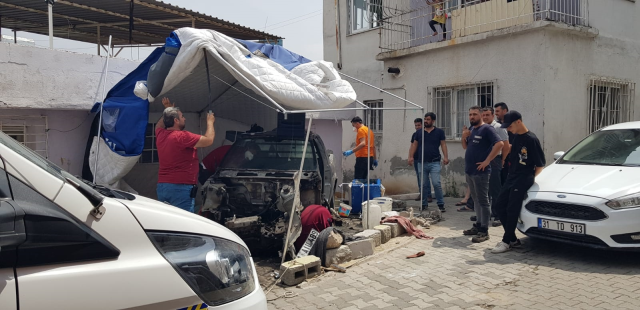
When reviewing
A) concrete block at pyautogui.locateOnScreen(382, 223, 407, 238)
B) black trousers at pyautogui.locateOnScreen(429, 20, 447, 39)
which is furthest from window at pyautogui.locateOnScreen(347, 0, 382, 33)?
concrete block at pyautogui.locateOnScreen(382, 223, 407, 238)

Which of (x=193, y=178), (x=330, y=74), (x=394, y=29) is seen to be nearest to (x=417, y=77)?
(x=394, y=29)

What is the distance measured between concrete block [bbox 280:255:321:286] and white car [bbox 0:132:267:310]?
2.67 meters

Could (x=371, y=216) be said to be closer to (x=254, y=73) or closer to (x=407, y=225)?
(x=407, y=225)

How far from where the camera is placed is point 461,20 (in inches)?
422

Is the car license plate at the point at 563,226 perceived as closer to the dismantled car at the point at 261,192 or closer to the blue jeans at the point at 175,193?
the dismantled car at the point at 261,192

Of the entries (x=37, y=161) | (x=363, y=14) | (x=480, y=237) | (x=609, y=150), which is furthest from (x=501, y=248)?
(x=363, y=14)

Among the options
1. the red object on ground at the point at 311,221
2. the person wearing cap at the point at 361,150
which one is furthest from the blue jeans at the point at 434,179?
the red object on ground at the point at 311,221

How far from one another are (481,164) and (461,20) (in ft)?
17.9

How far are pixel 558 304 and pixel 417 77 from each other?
802cm

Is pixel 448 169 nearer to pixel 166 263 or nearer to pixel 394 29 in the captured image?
pixel 394 29

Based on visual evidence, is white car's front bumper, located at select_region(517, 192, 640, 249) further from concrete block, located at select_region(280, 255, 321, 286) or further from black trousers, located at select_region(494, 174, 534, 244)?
concrete block, located at select_region(280, 255, 321, 286)

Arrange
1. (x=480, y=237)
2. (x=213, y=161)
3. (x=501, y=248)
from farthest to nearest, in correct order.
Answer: (x=213, y=161), (x=480, y=237), (x=501, y=248)

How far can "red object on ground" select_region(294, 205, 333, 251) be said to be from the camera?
5809mm

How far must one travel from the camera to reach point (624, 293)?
175 inches
